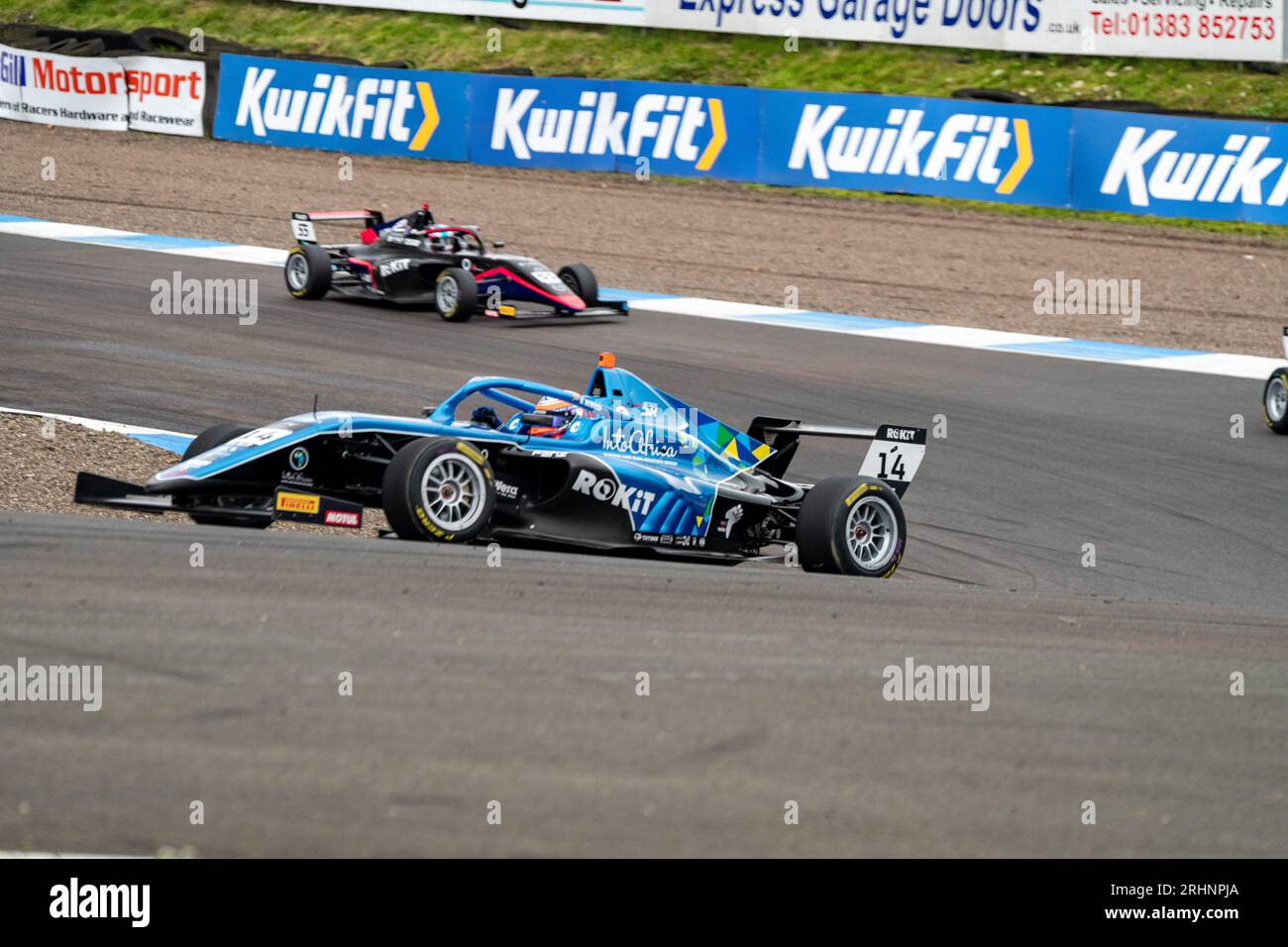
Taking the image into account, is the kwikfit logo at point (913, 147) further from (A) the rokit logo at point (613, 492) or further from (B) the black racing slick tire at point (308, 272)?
(A) the rokit logo at point (613, 492)

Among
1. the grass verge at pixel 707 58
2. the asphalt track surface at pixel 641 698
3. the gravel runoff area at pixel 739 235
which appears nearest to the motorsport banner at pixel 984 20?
the grass verge at pixel 707 58

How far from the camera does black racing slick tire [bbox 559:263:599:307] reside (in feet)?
58.1

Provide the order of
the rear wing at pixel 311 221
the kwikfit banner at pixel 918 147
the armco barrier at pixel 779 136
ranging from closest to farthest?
1. the rear wing at pixel 311 221
2. the armco barrier at pixel 779 136
3. the kwikfit banner at pixel 918 147

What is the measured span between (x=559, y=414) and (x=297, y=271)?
9573 millimetres

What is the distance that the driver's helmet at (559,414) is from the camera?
9.13m

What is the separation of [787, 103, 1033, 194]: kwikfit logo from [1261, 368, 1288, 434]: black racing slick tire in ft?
35.6

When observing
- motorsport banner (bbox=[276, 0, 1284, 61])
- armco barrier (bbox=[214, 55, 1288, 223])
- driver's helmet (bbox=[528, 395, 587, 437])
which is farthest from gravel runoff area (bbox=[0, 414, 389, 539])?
motorsport banner (bbox=[276, 0, 1284, 61])

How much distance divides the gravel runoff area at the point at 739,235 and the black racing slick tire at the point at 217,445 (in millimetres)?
9436

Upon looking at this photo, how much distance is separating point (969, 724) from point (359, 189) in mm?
21238

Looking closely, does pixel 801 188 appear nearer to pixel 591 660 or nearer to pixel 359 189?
pixel 359 189

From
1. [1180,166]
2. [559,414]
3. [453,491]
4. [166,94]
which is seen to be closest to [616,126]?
[166,94]

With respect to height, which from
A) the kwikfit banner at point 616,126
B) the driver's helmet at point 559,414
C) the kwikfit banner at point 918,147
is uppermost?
the kwikfit banner at point 616,126

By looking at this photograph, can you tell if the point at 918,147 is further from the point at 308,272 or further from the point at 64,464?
the point at 64,464

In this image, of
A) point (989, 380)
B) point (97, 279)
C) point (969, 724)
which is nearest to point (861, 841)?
point (969, 724)
